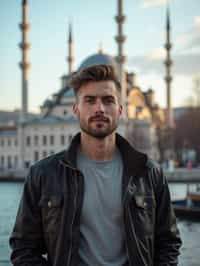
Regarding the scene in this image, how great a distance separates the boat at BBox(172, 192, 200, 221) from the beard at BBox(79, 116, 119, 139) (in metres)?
13.6

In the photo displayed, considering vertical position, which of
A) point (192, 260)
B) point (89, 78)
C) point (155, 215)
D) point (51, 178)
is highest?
point (89, 78)

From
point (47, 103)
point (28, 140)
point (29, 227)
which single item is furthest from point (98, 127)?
point (47, 103)

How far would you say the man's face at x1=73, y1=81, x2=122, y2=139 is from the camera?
2.01 m

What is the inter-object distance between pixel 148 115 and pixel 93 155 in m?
50.5

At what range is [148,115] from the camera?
52.2 metres

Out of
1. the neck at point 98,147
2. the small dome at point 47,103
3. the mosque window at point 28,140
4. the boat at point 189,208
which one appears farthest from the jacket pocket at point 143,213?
the small dome at point 47,103

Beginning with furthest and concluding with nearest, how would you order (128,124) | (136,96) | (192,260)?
(136,96), (128,124), (192,260)

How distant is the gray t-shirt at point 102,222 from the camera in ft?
6.24

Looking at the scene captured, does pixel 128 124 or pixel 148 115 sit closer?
pixel 128 124

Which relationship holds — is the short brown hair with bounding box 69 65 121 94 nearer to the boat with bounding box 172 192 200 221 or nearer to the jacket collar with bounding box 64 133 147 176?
the jacket collar with bounding box 64 133 147 176

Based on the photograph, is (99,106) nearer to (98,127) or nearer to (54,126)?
(98,127)

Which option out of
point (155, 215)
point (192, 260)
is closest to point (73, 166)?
point (155, 215)

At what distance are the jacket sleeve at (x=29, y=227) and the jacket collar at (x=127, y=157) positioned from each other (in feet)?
0.54

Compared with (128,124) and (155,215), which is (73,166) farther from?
(128,124)
